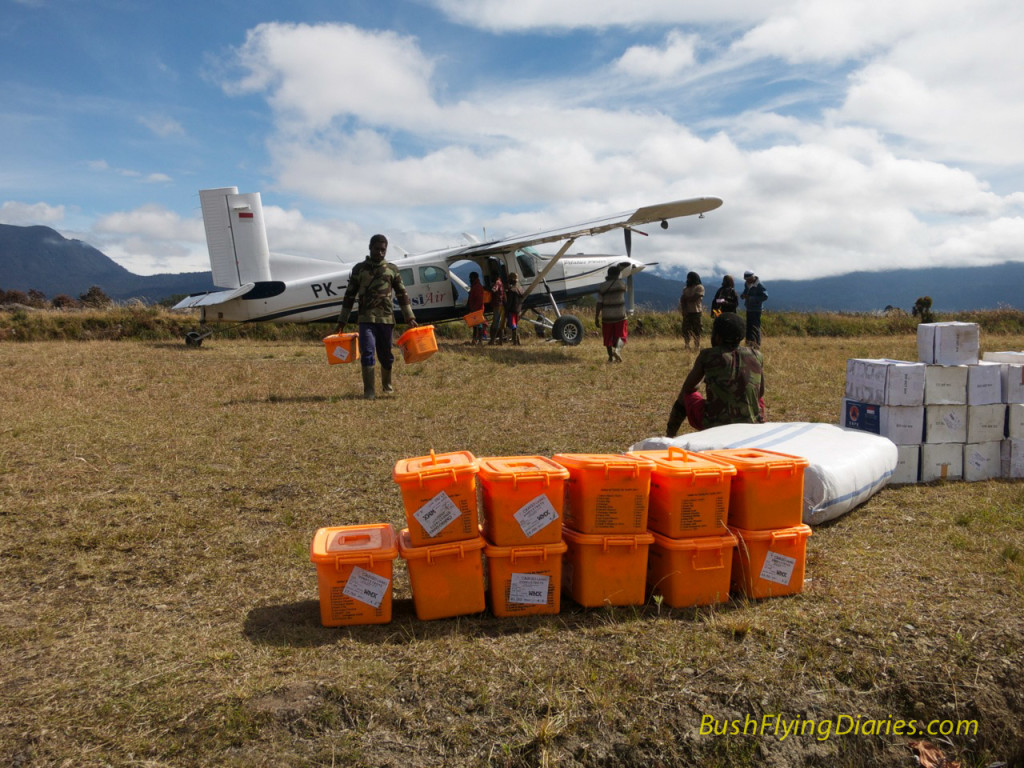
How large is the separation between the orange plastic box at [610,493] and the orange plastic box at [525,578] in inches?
→ 9.4

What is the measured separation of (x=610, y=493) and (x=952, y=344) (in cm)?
440

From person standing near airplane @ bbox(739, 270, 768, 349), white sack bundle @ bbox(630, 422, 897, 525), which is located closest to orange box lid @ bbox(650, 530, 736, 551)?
white sack bundle @ bbox(630, 422, 897, 525)

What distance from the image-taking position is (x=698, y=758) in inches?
119

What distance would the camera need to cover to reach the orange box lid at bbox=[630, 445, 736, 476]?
3643mm

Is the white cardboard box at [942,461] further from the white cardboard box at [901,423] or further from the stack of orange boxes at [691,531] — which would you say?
the stack of orange boxes at [691,531]

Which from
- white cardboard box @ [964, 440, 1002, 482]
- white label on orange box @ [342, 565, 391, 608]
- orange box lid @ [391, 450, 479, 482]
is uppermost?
orange box lid @ [391, 450, 479, 482]

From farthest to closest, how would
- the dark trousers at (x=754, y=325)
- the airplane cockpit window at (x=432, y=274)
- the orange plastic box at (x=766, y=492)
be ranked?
the airplane cockpit window at (x=432, y=274)
the dark trousers at (x=754, y=325)
the orange plastic box at (x=766, y=492)

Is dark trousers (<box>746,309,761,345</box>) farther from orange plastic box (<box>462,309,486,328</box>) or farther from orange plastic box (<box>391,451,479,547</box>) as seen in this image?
orange plastic box (<box>391,451,479,547</box>)

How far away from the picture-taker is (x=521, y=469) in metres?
3.60

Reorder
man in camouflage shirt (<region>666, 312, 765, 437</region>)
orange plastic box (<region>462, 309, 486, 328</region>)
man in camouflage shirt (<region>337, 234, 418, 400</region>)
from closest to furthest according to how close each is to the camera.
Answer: man in camouflage shirt (<region>666, 312, 765, 437</region>) → man in camouflage shirt (<region>337, 234, 418, 400</region>) → orange plastic box (<region>462, 309, 486, 328</region>)

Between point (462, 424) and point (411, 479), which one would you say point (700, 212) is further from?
point (411, 479)

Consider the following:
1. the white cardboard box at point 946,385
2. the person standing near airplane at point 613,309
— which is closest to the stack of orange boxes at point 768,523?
the white cardboard box at point 946,385

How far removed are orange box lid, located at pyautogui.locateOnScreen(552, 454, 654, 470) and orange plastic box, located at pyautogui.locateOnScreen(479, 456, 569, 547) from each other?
0.11m

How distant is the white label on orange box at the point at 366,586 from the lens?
3.55 m
